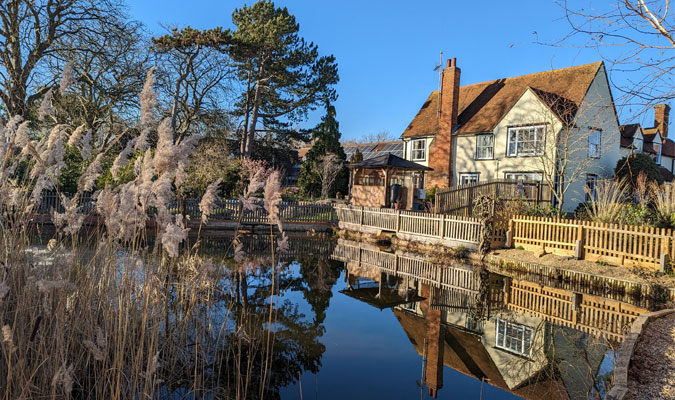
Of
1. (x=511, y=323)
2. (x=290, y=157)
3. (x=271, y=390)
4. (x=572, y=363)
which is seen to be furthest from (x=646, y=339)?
(x=290, y=157)

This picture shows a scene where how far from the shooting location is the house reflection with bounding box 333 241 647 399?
17.0 ft

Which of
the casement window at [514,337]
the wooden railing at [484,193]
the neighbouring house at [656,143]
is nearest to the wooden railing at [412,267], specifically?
the casement window at [514,337]

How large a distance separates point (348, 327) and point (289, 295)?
197cm

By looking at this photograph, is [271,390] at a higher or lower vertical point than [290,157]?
lower

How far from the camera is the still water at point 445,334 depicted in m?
4.93

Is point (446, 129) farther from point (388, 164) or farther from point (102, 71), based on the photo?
point (102, 71)

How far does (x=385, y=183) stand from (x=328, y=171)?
10183 mm

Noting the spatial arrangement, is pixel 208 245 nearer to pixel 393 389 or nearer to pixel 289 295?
pixel 289 295

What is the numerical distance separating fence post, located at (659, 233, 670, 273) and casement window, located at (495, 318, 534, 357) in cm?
489

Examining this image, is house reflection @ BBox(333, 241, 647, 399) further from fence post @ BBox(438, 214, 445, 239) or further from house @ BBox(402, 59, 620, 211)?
house @ BBox(402, 59, 620, 211)

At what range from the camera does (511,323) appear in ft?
23.7

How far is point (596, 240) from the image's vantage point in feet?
35.8

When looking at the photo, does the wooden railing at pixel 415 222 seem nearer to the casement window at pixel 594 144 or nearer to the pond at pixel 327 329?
the pond at pixel 327 329

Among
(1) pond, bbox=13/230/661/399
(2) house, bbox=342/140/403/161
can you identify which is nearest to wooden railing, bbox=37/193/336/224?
(1) pond, bbox=13/230/661/399
